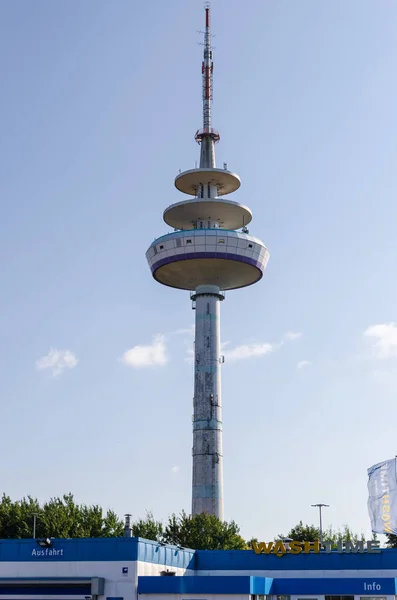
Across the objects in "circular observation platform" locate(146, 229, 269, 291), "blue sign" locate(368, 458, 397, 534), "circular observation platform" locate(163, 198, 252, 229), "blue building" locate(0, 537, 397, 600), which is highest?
"circular observation platform" locate(163, 198, 252, 229)

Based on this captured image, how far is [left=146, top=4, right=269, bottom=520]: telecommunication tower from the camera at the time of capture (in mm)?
113312

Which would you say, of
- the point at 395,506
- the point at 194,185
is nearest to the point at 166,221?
the point at 194,185

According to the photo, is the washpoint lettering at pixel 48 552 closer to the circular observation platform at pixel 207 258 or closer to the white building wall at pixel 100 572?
the white building wall at pixel 100 572

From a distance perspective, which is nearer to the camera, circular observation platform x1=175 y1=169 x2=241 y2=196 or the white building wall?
the white building wall

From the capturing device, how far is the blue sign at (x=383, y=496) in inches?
2731

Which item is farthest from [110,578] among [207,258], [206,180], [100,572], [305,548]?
[206,180]

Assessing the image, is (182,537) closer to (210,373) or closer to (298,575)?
(210,373)

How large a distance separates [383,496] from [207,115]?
7152 cm

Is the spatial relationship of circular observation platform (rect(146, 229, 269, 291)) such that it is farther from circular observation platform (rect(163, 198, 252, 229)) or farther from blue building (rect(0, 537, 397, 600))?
blue building (rect(0, 537, 397, 600))

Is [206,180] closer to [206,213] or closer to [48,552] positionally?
[206,213]

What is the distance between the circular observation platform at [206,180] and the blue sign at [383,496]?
2284 inches

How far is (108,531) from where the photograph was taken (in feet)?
336

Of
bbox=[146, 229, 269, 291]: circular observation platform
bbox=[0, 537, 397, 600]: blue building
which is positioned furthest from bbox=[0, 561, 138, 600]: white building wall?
bbox=[146, 229, 269, 291]: circular observation platform

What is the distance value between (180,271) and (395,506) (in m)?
56.1
